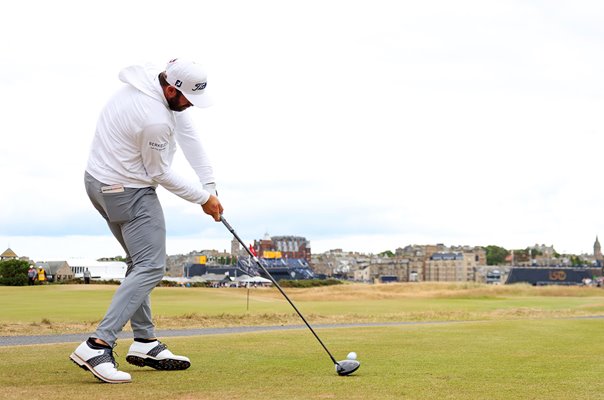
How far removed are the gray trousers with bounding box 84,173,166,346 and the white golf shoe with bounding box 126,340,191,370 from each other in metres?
0.47

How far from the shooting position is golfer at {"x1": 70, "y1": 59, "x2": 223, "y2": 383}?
22.7 feet

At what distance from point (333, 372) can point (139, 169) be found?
2.34 m

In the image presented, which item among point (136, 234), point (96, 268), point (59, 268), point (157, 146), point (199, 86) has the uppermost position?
point (96, 268)

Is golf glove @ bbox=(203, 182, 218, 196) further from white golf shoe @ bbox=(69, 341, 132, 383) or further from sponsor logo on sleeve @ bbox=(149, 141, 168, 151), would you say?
white golf shoe @ bbox=(69, 341, 132, 383)

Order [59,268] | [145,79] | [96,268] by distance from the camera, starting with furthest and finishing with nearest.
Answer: [96,268], [59,268], [145,79]

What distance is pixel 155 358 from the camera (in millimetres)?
7488

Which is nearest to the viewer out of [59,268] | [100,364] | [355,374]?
[100,364]

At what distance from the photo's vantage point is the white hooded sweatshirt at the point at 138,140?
691 cm

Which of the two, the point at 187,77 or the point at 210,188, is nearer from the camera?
the point at 187,77

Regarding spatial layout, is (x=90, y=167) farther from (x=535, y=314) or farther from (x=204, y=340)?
(x=535, y=314)

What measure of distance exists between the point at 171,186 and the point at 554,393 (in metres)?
3.38

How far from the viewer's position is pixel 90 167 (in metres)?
7.16

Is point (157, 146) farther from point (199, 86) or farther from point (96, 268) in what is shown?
point (96, 268)

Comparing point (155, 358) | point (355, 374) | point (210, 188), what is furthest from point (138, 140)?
point (355, 374)
